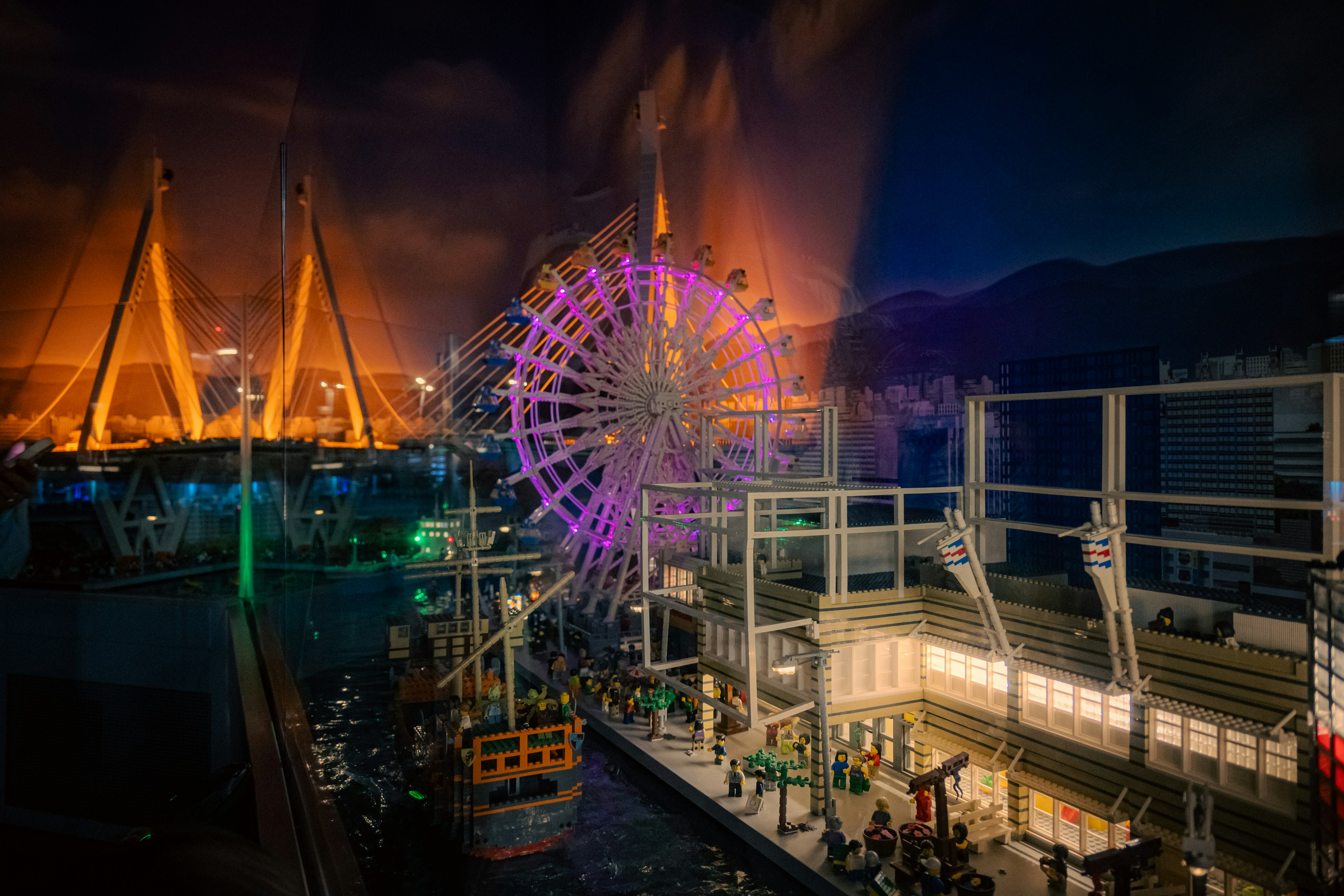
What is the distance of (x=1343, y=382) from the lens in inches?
215

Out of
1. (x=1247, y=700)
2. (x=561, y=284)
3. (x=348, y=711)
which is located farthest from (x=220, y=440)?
(x=1247, y=700)

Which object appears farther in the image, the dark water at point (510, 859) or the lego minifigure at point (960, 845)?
the dark water at point (510, 859)

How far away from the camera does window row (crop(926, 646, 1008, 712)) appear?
8281 millimetres

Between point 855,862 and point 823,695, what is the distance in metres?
1.66

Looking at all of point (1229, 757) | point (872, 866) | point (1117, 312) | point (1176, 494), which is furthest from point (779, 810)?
point (1117, 312)

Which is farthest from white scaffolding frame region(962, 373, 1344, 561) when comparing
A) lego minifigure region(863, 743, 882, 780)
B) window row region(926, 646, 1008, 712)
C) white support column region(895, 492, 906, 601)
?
lego minifigure region(863, 743, 882, 780)

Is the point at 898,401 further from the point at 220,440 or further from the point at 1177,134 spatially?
the point at 220,440

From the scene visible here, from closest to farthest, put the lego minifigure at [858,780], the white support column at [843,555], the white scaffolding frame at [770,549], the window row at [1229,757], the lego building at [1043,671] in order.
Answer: the window row at [1229,757], the lego building at [1043,671], the white scaffolding frame at [770,549], the white support column at [843,555], the lego minifigure at [858,780]

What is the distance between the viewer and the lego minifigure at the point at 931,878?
6.88m

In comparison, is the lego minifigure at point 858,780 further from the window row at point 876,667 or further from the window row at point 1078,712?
the window row at point 1078,712

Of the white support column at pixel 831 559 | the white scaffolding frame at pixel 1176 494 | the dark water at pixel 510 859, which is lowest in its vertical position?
the dark water at pixel 510 859

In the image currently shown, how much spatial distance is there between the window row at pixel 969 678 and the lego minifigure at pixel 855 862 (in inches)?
82.9

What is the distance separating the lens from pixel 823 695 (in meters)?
8.45

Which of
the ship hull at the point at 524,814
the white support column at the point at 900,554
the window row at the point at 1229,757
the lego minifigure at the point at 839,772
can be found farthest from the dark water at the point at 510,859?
the window row at the point at 1229,757
